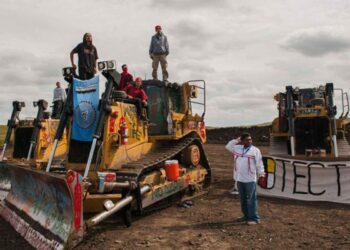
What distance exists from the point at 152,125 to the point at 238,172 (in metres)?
A: 2.99

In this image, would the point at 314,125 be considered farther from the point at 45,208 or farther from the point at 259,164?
the point at 45,208

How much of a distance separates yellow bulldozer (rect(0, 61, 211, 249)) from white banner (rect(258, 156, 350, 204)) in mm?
1864

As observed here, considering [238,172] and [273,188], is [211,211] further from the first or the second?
[273,188]

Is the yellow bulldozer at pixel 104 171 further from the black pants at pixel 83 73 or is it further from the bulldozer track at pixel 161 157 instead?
the black pants at pixel 83 73

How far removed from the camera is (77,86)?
8.24m

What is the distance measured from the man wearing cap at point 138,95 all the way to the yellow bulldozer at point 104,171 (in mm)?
115

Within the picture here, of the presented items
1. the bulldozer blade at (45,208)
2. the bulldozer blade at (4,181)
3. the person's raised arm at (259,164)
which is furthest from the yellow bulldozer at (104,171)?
the person's raised arm at (259,164)

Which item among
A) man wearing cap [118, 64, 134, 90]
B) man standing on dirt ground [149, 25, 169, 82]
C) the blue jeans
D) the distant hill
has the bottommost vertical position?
the blue jeans

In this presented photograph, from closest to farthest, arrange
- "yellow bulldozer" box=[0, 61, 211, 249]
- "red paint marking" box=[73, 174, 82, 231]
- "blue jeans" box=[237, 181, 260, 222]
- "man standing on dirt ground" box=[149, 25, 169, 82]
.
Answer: "red paint marking" box=[73, 174, 82, 231]
"yellow bulldozer" box=[0, 61, 211, 249]
"blue jeans" box=[237, 181, 260, 222]
"man standing on dirt ground" box=[149, 25, 169, 82]

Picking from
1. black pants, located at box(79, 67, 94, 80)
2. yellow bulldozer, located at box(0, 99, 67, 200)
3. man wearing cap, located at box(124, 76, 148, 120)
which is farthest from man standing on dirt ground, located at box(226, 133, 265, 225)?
yellow bulldozer, located at box(0, 99, 67, 200)

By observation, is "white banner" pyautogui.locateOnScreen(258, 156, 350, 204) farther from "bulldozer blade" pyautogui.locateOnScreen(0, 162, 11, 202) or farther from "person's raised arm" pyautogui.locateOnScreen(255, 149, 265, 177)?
"bulldozer blade" pyautogui.locateOnScreen(0, 162, 11, 202)

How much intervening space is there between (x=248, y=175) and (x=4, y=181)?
565 cm

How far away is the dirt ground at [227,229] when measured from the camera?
21.5 feet

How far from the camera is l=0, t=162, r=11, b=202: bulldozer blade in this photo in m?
9.37
